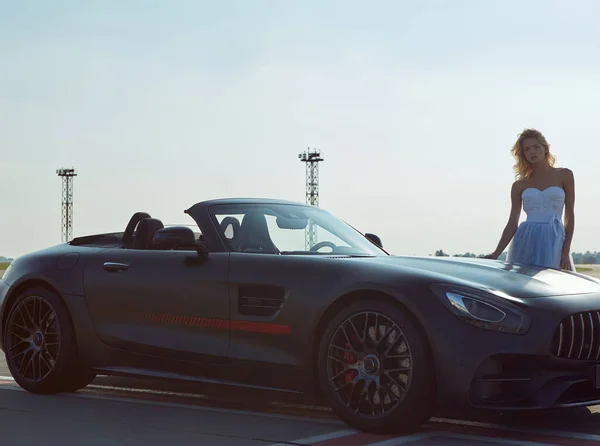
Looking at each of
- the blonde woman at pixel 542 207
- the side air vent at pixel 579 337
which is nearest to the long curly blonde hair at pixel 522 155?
the blonde woman at pixel 542 207

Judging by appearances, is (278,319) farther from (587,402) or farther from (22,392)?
(22,392)

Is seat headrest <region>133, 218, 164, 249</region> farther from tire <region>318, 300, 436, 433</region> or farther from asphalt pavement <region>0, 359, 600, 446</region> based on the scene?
tire <region>318, 300, 436, 433</region>

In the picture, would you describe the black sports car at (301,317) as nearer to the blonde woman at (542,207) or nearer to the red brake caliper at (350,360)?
the red brake caliper at (350,360)

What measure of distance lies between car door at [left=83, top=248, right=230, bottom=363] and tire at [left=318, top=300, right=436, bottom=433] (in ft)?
2.85

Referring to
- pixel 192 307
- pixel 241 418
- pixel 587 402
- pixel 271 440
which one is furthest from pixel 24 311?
pixel 587 402

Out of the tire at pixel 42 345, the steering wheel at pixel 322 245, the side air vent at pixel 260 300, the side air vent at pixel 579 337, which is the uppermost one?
the steering wheel at pixel 322 245

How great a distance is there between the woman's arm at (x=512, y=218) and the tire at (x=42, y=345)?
3.94 m

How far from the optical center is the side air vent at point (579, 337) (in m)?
6.00

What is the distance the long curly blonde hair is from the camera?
938 centimetres

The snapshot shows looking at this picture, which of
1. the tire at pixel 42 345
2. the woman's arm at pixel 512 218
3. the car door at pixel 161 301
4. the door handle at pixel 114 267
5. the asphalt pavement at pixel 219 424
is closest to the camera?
the asphalt pavement at pixel 219 424

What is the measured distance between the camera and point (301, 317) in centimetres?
→ 657

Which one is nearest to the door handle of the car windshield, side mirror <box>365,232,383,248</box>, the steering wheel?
the car windshield

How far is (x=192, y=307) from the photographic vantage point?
7148 millimetres

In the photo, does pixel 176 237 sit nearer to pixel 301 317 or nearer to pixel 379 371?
pixel 301 317
